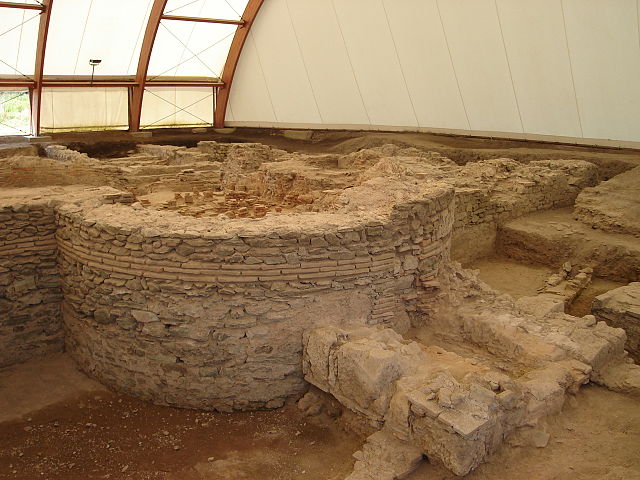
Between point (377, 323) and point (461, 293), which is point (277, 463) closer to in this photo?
point (377, 323)

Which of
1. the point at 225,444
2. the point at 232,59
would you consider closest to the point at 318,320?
the point at 225,444

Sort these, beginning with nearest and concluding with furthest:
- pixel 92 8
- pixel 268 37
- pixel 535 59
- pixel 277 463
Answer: pixel 277 463 < pixel 535 59 < pixel 92 8 < pixel 268 37

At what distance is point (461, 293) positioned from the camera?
20.8 ft

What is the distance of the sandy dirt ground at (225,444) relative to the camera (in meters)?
4.31

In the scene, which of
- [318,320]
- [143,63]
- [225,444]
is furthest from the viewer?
[143,63]

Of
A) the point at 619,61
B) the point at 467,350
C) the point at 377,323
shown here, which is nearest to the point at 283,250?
the point at 377,323

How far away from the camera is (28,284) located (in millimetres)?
6219

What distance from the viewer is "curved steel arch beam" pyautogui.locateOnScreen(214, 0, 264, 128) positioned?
1758 centimetres

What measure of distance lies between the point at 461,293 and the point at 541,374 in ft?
4.94

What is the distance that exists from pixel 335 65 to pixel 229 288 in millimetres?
12927

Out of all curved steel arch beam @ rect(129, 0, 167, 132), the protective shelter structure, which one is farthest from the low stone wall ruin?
curved steel arch beam @ rect(129, 0, 167, 132)

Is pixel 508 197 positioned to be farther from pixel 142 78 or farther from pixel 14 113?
pixel 14 113

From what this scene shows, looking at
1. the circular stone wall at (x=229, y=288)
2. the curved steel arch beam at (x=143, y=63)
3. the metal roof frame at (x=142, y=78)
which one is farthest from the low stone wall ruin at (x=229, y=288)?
the curved steel arch beam at (x=143, y=63)

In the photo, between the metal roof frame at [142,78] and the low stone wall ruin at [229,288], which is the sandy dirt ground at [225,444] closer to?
the low stone wall ruin at [229,288]
